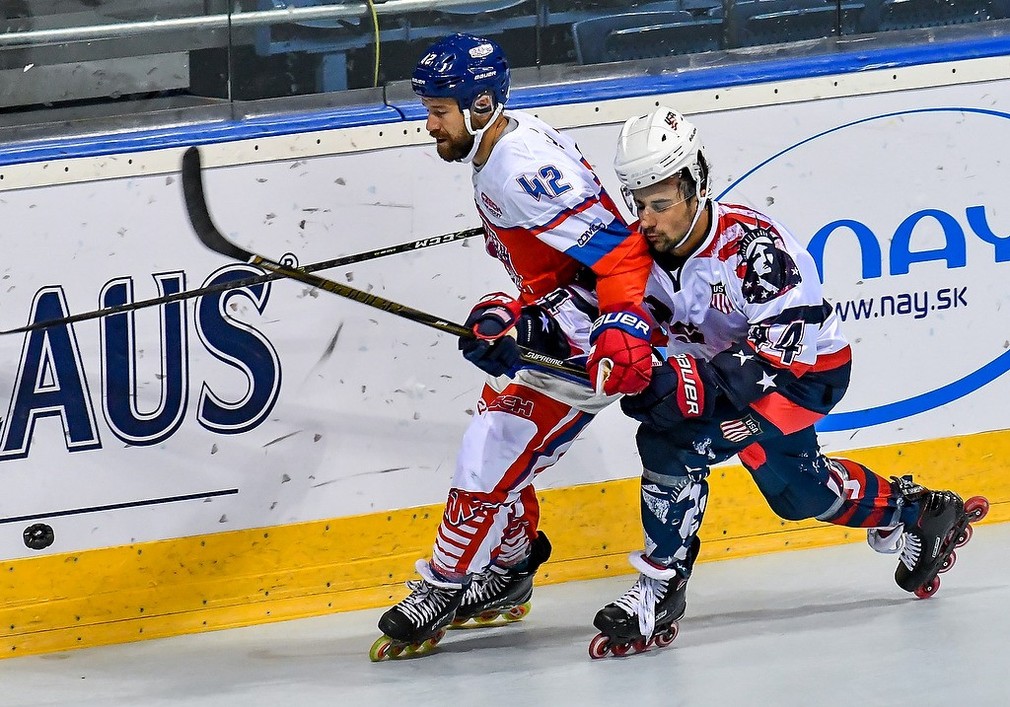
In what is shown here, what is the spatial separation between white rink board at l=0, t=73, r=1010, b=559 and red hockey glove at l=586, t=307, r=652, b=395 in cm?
77

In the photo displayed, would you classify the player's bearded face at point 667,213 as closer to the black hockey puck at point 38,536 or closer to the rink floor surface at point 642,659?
the rink floor surface at point 642,659

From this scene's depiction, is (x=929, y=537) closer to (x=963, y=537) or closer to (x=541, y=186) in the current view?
(x=963, y=537)

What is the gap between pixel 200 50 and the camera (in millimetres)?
3498

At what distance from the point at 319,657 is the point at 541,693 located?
0.59 meters

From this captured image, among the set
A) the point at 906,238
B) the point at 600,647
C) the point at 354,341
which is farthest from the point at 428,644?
the point at 906,238

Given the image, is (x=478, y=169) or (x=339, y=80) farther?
(x=339, y=80)

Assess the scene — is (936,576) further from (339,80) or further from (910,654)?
(339,80)

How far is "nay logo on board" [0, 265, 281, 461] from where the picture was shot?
3.32 meters

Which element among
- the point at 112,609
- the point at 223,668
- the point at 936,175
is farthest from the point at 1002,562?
the point at 112,609

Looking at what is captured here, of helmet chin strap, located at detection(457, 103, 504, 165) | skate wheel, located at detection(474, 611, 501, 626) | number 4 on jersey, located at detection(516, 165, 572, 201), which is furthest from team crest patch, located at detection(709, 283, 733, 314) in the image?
skate wheel, located at detection(474, 611, 501, 626)

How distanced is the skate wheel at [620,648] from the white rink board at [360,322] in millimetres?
657

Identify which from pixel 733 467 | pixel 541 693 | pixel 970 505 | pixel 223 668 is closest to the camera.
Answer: pixel 541 693

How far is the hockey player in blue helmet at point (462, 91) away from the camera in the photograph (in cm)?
296

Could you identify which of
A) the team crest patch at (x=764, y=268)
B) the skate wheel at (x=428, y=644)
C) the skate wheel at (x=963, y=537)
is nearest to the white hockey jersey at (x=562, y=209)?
the team crest patch at (x=764, y=268)
